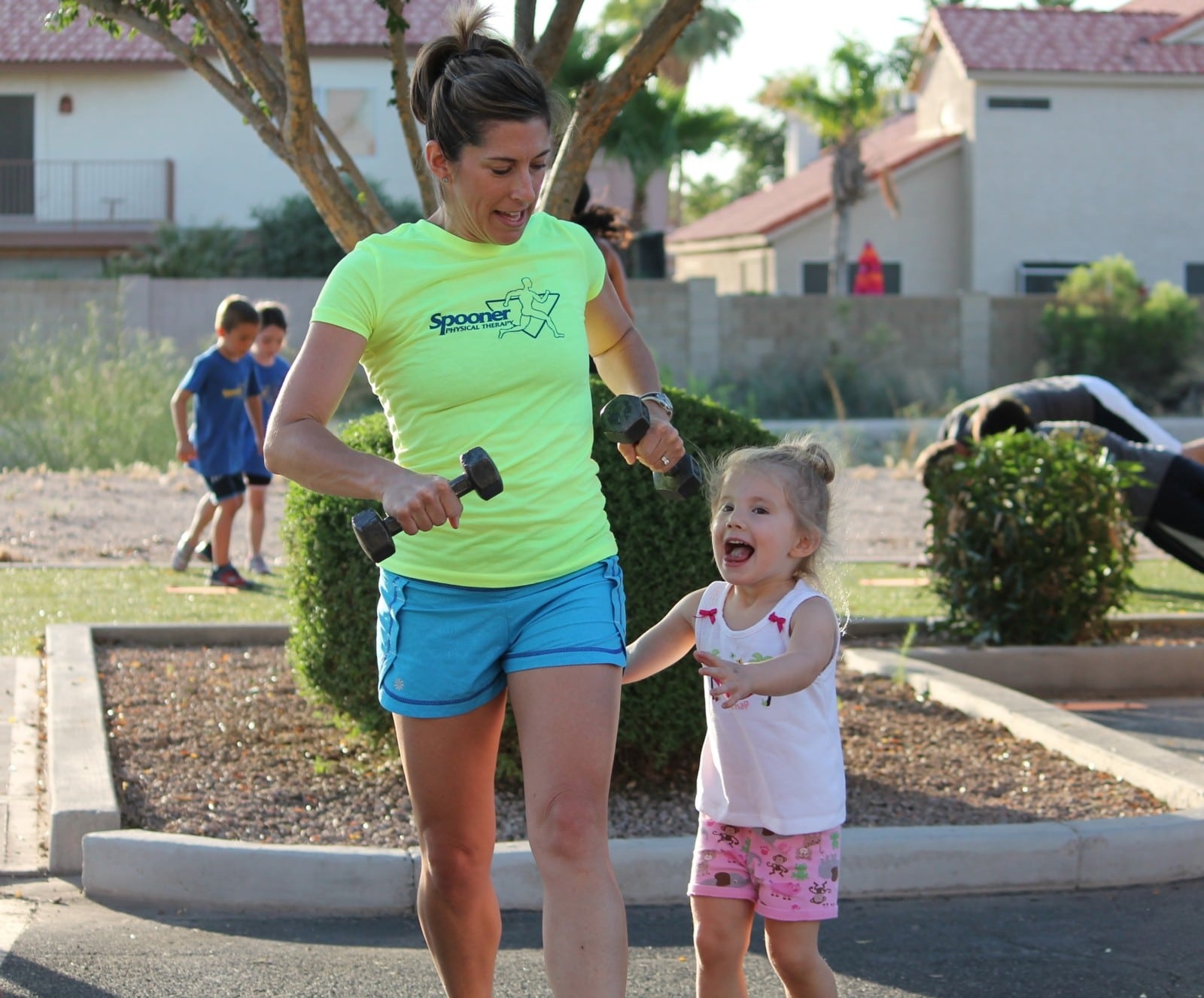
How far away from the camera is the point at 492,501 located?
10.1 ft

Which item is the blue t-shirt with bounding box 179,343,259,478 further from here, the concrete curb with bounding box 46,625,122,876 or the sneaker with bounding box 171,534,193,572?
the concrete curb with bounding box 46,625,122,876

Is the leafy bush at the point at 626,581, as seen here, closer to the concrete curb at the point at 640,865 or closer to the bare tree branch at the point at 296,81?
the concrete curb at the point at 640,865

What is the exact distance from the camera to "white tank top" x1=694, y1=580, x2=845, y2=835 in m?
3.27

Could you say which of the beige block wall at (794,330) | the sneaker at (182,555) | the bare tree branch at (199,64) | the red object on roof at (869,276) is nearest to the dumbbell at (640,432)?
the bare tree branch at (199,64)

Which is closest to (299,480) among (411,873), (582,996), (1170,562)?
(582,996)

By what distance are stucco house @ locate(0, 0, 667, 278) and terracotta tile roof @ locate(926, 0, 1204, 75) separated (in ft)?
36.8

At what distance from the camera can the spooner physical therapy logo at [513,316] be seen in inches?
121

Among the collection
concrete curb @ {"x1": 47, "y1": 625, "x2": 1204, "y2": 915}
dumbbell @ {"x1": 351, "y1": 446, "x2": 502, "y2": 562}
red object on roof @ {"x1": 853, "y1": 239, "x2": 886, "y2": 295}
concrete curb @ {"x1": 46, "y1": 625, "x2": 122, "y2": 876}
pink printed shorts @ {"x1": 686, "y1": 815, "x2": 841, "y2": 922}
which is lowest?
concrete curb @ {"x1": 47, "y1": 625, "x2": 1204, "y2": 915}

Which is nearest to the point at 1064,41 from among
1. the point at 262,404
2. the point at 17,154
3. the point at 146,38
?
the point at 146,38

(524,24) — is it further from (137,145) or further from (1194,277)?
(1194,277)

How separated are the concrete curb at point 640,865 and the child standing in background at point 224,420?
4.64 meters

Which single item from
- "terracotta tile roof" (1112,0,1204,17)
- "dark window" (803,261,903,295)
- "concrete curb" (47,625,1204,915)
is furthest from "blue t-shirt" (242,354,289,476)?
"terracotta tile roof" (1112,0,1204,17)

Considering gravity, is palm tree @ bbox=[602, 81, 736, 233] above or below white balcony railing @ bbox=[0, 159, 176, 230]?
above

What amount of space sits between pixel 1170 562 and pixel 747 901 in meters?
8.88
